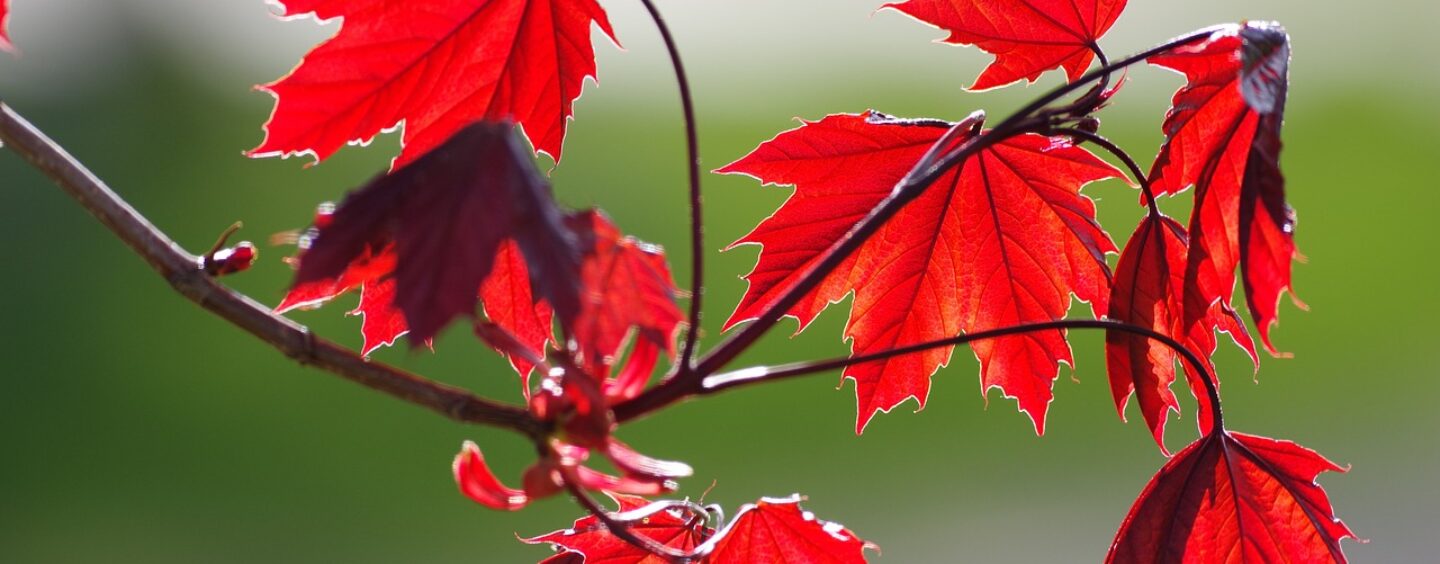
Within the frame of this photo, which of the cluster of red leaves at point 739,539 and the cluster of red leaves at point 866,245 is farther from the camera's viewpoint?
the cluster of red leaves at point 739,539

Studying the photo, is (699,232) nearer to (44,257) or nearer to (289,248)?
(289,248)

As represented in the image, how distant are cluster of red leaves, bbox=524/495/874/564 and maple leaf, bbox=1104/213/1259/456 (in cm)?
22

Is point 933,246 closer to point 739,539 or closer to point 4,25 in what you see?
point 739,539

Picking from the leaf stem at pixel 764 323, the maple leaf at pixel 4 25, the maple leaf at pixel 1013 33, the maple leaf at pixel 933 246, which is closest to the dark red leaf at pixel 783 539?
the maple leaf at pixel 933 246

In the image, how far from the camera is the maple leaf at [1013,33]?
849 millimetres

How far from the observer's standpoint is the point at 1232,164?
0.71 meters

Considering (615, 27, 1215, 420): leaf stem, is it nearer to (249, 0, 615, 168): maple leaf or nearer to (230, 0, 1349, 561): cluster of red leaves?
(230, 0, 1349, 561): cluster of red leaves

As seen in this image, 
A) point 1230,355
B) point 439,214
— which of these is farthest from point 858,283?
point 1230,355

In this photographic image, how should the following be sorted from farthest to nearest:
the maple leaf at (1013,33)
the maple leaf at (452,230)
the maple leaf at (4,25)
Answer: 1. the maple leaf at (1013,33)
2. the maple leaf at (4,25)
3. the maple leaf at (452,230)

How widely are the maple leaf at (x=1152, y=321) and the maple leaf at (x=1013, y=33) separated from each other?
5.5 inches

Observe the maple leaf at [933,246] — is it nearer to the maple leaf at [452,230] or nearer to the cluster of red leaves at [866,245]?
the cluster of red leaves at [866,245]

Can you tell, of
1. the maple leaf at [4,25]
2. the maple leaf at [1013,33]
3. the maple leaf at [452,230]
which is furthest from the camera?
the maple leaf at [1013,33]

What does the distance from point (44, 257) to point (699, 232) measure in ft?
16.9

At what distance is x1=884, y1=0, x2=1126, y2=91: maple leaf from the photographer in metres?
0.85
